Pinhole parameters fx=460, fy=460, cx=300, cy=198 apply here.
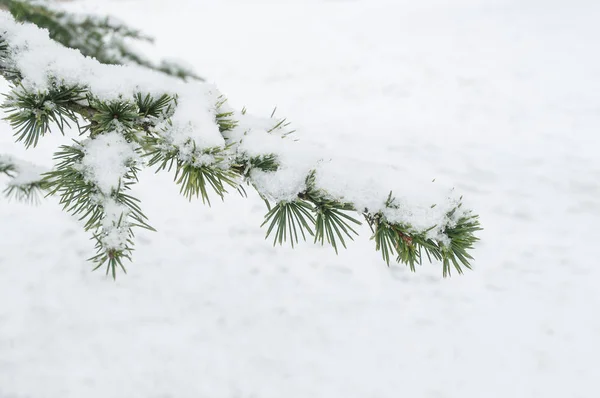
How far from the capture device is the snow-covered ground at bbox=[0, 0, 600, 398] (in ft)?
10.5

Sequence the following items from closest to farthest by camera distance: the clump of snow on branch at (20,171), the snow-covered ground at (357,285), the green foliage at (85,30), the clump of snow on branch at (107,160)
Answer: the clump of snow on branch at (107,160), the green foliage at (85,30), the clump of snow on branch at (20,171), the snow-covered ground at (357,285)

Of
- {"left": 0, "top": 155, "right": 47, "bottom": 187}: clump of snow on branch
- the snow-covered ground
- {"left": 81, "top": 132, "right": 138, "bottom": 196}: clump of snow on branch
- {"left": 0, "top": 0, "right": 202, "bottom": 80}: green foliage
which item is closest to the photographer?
Answer: {"left": 81, "top": 132, "right": 138, "bottom": 196}: clump of snow on branch

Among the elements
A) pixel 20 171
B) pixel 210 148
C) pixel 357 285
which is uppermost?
pixel 210 148

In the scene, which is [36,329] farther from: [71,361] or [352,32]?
[352,32]

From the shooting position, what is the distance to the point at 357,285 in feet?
13.0

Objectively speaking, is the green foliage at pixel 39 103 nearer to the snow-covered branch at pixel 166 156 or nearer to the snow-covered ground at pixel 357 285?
the snow-covered branch at pixel 166 156

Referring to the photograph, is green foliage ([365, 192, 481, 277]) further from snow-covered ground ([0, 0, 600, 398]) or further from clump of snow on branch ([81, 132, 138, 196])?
clump of snow on branch ([81, 132, 138, 196])

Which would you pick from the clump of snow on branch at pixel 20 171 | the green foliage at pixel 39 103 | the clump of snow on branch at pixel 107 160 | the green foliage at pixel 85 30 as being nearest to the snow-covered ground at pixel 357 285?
the clump of snow on branch at pixel 107 160

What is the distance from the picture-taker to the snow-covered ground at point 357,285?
10.5 feet

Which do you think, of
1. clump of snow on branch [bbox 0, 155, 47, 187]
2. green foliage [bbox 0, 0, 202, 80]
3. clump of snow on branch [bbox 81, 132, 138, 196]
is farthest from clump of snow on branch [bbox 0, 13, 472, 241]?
clump of snow on branch [bbox 0, 155, 47, 187]

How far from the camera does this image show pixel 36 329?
3.38 metres

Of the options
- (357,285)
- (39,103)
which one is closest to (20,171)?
(39,103)

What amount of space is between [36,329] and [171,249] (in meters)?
1.25

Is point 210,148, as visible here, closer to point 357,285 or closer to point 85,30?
point 85,30
